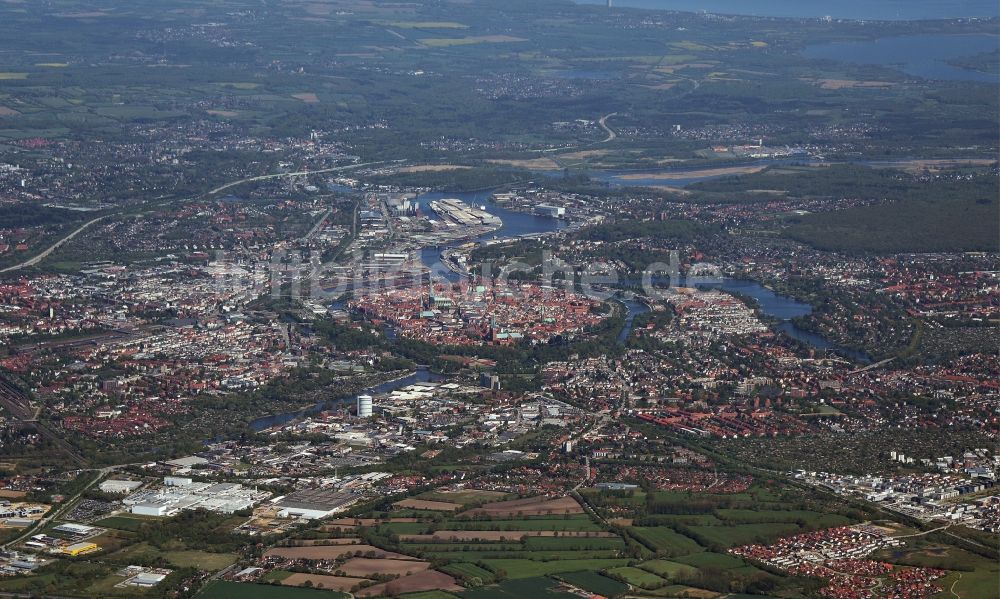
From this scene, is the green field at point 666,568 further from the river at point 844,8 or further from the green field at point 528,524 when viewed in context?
the river at point 844,8

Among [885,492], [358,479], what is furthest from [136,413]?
[885,492]

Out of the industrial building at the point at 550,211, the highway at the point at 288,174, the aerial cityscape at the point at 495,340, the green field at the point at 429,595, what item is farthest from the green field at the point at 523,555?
the highway at the point at 288,174

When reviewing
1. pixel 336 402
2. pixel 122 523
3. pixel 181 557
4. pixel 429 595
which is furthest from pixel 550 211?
pixel 429 595

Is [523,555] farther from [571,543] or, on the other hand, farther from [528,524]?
[528,524]

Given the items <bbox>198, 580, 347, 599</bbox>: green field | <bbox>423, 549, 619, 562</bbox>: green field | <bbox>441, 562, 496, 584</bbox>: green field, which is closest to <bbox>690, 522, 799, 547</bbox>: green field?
<bbox>423, 549, 619, 562</bbox>: green field

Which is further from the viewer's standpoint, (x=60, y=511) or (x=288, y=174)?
(x=288, y=174)

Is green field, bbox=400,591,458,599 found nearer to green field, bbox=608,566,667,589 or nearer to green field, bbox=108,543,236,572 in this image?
green field, bbox=608,566,667,589
